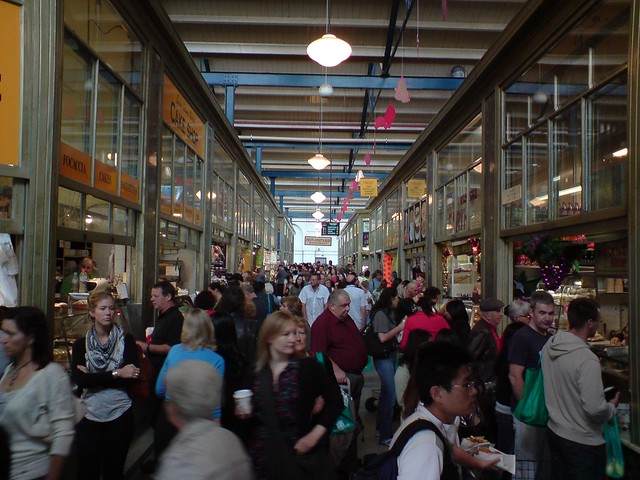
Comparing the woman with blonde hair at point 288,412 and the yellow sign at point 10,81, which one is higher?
the yellow sign at point 10,81

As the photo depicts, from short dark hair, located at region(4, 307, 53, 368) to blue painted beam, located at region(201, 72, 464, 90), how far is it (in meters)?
10.8

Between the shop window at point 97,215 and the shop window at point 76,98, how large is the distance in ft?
1.70

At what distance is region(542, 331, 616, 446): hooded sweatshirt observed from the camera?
10.7 feet

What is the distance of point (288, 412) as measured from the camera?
2.58 m

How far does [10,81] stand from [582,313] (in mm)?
4504

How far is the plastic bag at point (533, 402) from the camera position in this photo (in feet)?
12.4

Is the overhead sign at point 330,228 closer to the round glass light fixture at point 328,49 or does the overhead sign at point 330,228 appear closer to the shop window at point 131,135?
the round glass light fixture at point 328,49

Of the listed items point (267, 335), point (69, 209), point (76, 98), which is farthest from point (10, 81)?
point (267, 335)

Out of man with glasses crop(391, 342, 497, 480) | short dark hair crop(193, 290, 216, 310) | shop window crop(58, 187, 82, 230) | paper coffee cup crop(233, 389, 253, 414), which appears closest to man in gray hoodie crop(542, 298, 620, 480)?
man with glasses crop(391, 342, 497, 480)

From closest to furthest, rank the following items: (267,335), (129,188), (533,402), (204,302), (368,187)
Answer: (267,335), (533,402), (204,302), (129,188), (368,187)

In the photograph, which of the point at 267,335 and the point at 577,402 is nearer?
the point at 267,335

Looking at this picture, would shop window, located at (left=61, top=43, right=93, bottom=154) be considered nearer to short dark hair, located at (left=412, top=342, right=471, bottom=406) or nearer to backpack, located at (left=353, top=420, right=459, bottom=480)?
short dark hair, located at (left=412, top=342, right=471, bottom=406)

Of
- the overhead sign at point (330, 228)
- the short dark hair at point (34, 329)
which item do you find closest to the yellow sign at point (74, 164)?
the short dark hair at point (34, 329)

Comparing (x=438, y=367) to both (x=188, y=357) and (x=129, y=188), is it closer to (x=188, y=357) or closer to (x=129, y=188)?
(x=188, y=357)
